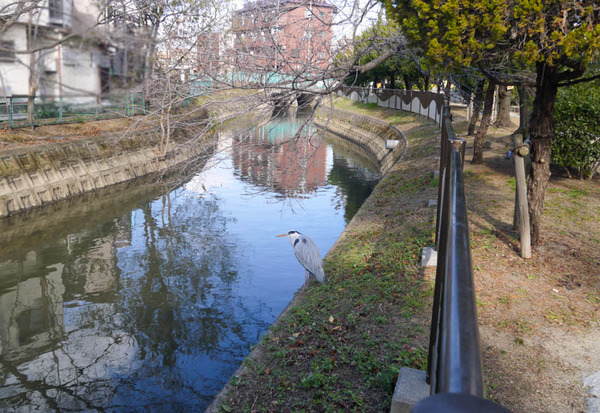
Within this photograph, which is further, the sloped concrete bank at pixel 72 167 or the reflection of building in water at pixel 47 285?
the sloped concrete bank at pixel 72 167

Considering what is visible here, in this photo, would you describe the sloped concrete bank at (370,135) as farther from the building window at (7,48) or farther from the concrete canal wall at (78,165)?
the building window at (7,48)

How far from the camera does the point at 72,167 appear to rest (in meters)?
17.9

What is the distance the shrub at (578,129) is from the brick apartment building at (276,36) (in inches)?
240

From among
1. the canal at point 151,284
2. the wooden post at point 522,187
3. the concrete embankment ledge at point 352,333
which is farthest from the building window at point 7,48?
the wooden post at point 522,187

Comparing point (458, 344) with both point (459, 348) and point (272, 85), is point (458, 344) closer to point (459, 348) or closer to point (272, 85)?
point (459, 348)

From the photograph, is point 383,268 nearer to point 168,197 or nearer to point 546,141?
point 546,141

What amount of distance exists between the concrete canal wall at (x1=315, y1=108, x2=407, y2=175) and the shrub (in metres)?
8.80

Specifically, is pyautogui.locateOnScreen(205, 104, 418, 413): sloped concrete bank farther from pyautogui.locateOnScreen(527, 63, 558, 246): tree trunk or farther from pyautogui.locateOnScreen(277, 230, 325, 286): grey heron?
pyautogui.locateOnScreen(527, 63, 558, 246): tree trunk

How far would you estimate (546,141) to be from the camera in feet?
24.2

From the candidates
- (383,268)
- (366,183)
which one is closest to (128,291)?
(383,268)

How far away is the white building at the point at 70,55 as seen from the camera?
187 centimetres

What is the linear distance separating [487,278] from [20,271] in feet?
33.0

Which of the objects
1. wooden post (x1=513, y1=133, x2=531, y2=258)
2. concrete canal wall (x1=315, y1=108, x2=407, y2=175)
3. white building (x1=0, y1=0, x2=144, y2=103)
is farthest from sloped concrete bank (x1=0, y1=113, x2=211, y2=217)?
white building (x1=0, y1=0, x2=144, y2=103)

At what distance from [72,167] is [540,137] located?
15.5m
